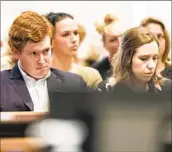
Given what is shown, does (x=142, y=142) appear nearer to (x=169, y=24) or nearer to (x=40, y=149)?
(x=40, y=149)

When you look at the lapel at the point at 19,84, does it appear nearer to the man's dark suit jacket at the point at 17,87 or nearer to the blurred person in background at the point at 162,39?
the man's dark suit jacket at the point at 17,87

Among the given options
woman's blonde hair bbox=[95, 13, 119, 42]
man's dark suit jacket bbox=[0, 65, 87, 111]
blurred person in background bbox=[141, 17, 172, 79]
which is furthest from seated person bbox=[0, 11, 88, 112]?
blurred person in background bbox=[141, 17, 172, 79]

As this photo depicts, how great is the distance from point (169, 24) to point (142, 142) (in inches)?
75.7

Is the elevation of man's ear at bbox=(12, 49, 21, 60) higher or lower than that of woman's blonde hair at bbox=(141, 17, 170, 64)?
lower

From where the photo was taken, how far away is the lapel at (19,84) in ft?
5.94

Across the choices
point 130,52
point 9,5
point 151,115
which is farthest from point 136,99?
point 9,5

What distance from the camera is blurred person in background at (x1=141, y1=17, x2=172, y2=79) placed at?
81.6 inches

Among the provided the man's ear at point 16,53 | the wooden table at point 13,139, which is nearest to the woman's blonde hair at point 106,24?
the man's ear at point 16,53

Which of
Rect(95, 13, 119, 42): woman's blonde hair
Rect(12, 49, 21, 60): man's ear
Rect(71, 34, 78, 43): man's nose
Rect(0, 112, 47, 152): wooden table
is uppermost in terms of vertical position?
Rect(95, 13, 119, 42): woman's blonde hair

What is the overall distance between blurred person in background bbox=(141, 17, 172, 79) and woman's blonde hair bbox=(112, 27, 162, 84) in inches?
8.4

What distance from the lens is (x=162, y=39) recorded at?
7.08 feet

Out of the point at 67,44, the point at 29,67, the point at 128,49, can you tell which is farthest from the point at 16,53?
the point at 128,49

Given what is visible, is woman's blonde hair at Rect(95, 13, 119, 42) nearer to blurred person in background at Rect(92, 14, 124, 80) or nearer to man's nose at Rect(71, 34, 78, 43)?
blurred person in background at Rect(92, 14, 124, 80)

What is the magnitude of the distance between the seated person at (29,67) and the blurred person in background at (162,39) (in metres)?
0.50
